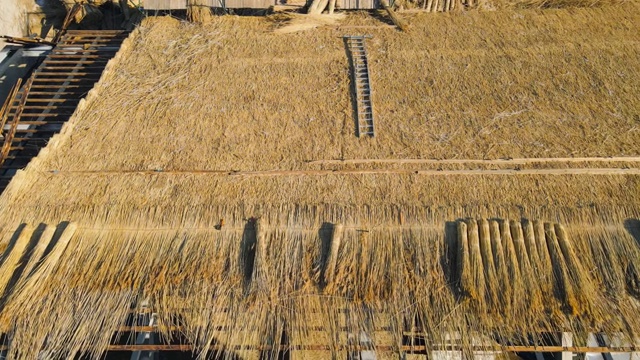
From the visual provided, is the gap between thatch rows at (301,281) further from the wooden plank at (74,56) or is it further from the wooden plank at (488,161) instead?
the wooden plank at (74,56)

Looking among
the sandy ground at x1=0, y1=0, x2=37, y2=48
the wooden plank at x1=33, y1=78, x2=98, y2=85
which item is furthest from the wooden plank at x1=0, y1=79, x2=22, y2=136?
the sandy ground at x1=0, y1=0, x2=37, y2=48

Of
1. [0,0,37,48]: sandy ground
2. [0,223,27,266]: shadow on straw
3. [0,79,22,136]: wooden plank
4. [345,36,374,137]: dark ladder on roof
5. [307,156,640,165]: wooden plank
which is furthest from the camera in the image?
[0,0,37,48]: sandy ground

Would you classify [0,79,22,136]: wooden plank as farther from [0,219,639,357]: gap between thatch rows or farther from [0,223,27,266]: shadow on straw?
[0,219,639,357]: gap between thatch rows

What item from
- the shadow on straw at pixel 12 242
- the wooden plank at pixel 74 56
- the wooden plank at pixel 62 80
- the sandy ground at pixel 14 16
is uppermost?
the sandy ground at pixel 14 16

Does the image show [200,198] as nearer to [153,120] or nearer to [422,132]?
[153,120]

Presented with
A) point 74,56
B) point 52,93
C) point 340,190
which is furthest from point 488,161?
point 74,56

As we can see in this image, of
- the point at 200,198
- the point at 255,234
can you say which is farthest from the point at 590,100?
the point at 200,198

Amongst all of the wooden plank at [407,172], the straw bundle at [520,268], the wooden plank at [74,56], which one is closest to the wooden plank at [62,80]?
the wooden plank at [74,56]

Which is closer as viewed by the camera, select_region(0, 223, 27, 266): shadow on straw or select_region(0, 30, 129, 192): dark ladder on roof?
select_region(0, 223, 27, 266): shadow on straw
